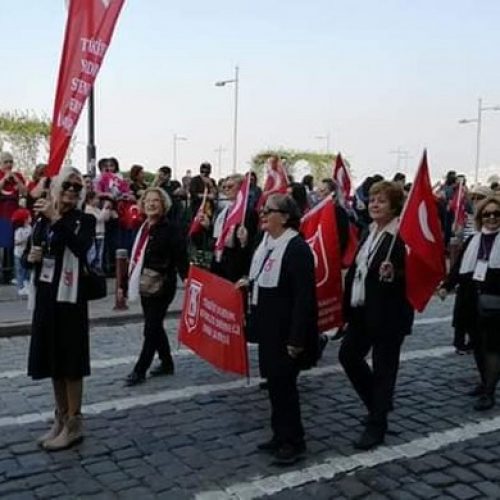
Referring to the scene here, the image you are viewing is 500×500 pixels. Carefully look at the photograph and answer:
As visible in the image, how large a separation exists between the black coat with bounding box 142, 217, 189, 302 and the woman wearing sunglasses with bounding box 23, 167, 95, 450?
182 centimetres

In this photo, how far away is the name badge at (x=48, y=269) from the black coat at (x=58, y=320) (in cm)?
2

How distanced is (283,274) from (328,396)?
6.91ft

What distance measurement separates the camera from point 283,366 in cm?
490

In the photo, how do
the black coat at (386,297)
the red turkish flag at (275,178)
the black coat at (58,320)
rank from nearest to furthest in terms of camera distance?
the black coat at (58,320) → the black coat at (386,297) → the red turkish flag at (275,178)

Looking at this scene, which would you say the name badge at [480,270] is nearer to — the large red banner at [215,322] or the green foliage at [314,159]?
the large red banner at [215,322]

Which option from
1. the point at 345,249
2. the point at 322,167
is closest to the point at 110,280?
the point at 345,249

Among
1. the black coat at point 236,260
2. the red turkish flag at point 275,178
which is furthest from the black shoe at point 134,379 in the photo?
the red turkish flag at point 275,178

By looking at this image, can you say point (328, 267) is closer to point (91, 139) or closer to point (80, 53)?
point (80, 53)

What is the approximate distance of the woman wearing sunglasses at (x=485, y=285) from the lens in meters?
6.41

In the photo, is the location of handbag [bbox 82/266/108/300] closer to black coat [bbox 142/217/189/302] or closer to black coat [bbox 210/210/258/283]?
black coat [bbox 142/217/189/302]

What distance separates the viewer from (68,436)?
5199 mm

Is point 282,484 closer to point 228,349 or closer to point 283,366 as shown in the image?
point 283,366

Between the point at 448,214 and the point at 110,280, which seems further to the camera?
the point at 448,214

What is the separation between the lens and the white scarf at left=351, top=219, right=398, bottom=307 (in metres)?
5.22
